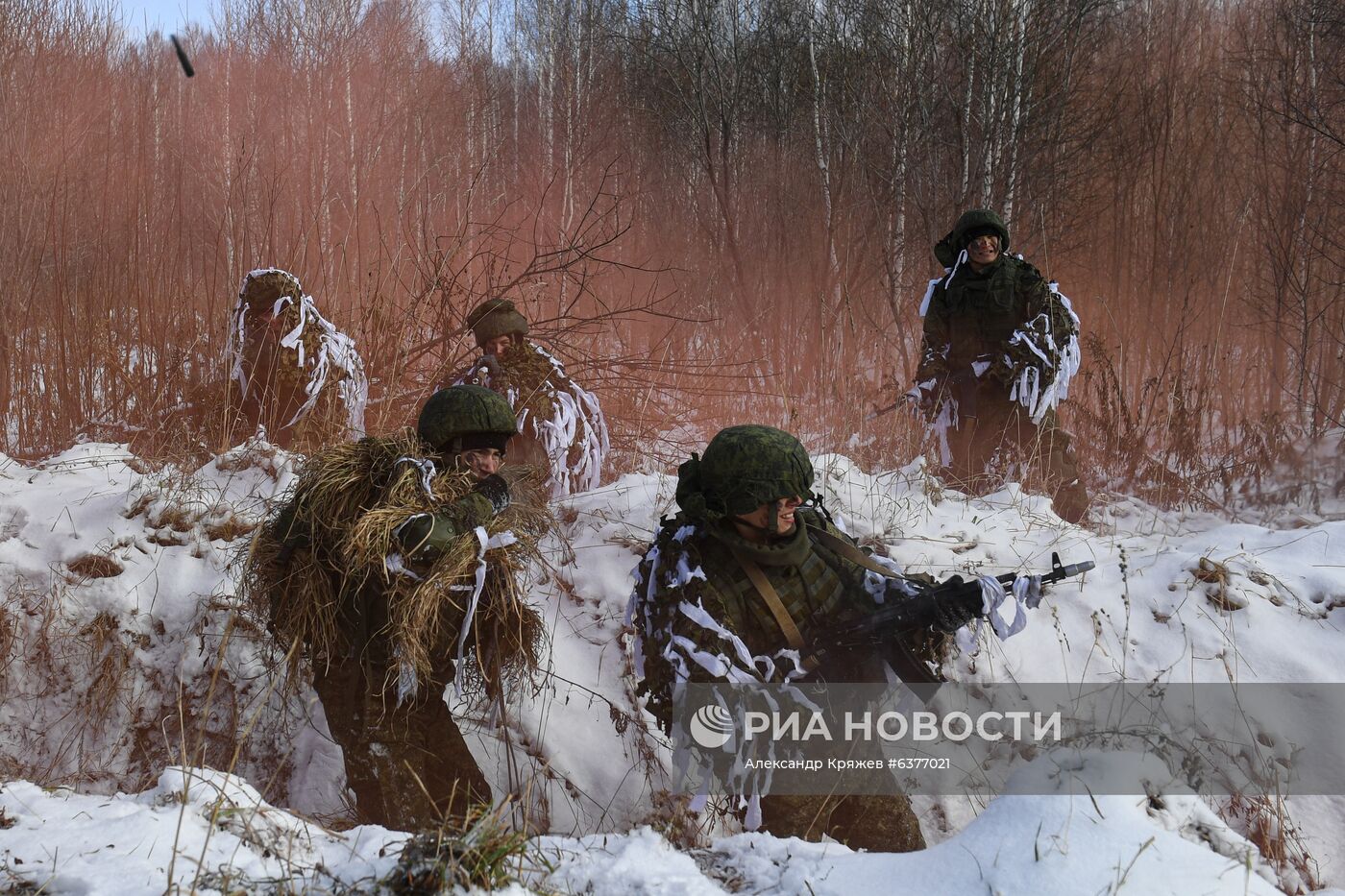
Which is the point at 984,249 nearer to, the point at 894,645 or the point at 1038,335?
the point at 1038,335

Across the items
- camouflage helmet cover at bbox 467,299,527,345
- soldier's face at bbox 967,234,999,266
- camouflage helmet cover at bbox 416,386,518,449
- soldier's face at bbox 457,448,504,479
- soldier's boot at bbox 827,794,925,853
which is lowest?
soldier's boot at bbox 827,794,925,853

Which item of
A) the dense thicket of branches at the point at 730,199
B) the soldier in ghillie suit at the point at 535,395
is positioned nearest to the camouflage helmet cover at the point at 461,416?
the soldier in ghillie suit at the point at 535,395

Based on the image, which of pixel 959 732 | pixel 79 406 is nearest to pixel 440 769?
pixel 959 732

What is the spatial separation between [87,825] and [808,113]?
956 centimetres

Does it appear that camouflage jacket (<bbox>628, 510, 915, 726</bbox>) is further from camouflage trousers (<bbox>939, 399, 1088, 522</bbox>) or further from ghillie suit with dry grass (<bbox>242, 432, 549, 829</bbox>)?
camouflage trousers (<bbox>939, 399, 1088, 522</bbox>)

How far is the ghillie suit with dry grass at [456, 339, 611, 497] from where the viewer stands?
5.07 metres

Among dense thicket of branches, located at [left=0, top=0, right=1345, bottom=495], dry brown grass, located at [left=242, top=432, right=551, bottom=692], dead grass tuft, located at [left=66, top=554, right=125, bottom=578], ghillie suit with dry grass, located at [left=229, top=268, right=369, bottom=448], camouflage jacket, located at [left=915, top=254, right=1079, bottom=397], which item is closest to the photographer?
dry brown grass, located at [left=242, top=432, right=551, bottom=692]

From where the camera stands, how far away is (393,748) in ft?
10.4

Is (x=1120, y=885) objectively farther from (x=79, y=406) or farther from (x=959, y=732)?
(x=79, y=406)

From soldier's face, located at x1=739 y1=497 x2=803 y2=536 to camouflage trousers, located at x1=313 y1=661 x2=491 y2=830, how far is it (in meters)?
1.17

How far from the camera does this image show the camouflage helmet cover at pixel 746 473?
113 inches

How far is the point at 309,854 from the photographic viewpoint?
2041mm

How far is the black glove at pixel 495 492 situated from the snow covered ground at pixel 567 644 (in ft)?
2.28

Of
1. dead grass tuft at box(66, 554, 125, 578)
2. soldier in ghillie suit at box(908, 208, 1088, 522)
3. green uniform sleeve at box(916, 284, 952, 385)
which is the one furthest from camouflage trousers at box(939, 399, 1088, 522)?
dead grass tuft at box(66, 554, 125, 578)
